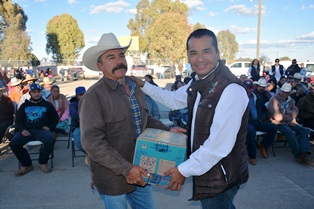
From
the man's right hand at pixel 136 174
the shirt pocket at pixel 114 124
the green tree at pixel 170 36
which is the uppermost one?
the green tree at pixel 170 36

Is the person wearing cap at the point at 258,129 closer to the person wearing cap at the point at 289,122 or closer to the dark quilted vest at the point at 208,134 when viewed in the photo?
the person wearing cap at the point at 289,122

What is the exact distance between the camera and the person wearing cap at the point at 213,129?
173 centimetres

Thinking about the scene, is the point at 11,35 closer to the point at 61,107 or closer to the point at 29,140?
the point at 61,107

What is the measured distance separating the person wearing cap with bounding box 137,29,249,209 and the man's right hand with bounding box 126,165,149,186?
0.62 feet

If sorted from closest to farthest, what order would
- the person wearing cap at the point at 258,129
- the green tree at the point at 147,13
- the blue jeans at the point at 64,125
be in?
the person wearing cap at the point at 258,129, the blue jeans at the point at 64,125, the green tree at the point at 147,13

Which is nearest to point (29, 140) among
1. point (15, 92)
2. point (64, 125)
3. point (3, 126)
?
point (3, 126)

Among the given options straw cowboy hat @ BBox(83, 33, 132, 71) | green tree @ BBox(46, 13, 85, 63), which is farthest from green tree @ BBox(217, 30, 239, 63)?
straw cowboy hat @ BBox(83, 33, 132, 71)

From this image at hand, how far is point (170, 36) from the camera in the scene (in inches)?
1427

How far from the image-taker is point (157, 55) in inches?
1548

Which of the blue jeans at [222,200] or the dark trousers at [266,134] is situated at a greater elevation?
the blue jeans at [222,200]

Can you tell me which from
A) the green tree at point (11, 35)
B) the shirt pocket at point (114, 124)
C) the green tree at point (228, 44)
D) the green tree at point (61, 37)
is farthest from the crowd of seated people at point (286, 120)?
the green tree at point (228, 44)

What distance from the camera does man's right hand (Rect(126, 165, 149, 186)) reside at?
198 centimetres

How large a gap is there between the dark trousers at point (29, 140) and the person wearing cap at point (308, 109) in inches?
213

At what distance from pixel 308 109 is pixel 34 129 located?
581 centimetres
